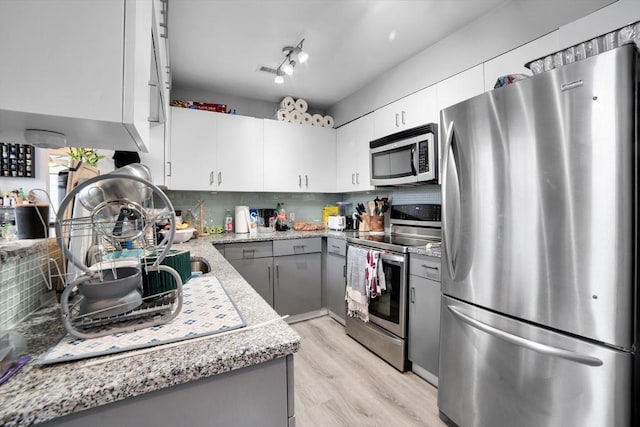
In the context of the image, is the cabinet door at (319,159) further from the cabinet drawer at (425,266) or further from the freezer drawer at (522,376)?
the freezer drawer at (522,376)

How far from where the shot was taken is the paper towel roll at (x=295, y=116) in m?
3.25

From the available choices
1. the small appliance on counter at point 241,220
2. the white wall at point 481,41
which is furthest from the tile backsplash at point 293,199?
the white wall at point 481,41

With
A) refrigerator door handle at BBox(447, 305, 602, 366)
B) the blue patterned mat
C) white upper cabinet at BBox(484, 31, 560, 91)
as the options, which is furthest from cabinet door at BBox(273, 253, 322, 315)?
white upper cabinet at BBox(484, 31, 560, 91)

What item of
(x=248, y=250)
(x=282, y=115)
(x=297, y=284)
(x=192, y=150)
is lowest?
(x=297, y=284)

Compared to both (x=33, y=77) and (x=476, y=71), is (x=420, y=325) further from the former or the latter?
(x=33, y=77)

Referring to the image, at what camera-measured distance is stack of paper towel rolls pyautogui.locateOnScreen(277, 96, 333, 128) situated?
10.6ft

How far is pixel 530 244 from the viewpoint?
115 cm

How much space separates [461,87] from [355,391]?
7.38ft

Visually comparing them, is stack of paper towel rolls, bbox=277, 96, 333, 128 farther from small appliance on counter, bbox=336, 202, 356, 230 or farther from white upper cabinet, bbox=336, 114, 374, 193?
small appliance on counter, bbox=336, 202, 356, 230

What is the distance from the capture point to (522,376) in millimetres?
1164

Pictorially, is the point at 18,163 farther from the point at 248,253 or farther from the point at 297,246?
the point at 297,246

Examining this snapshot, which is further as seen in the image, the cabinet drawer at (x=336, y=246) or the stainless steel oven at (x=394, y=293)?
the cabinet drawer at (x=336, y=246)

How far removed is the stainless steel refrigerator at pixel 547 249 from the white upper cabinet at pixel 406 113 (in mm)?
875

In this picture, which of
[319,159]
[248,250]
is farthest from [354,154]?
[248,250]
